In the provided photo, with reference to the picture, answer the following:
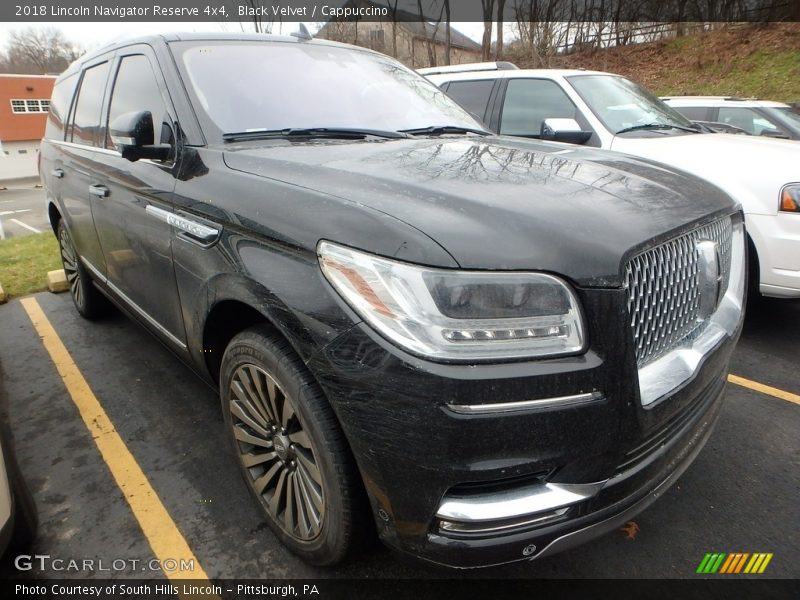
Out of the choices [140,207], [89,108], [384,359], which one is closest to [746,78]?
[89,108]

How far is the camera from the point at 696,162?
12.9 ft

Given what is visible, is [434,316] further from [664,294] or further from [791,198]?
[791,198]

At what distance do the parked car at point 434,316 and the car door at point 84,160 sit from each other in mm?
1107

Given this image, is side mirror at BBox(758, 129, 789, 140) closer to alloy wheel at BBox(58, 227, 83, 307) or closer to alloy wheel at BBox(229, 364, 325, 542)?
alloy wheel at BBox(229, 364, 325, 542)

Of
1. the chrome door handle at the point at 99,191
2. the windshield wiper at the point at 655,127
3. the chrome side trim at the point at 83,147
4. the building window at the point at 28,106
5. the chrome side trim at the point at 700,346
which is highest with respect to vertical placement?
the building window at the point at 28,106

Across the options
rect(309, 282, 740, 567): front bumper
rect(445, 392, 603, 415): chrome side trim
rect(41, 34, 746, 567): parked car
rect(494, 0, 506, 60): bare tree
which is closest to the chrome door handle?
rect(41, 34, 746, 567): parked car

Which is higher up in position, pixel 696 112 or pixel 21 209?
pixel 696 112

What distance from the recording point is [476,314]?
1.35 meters

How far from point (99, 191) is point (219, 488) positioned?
6.16 feet

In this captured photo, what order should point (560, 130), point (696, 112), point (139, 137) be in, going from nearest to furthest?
point (139, 137), point (560, 130), point (696, 112)

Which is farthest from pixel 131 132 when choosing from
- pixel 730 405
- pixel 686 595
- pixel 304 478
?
pixel 730 405

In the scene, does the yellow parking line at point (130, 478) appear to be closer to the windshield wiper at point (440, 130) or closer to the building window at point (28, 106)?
the windshield wiper at point (440, 130)

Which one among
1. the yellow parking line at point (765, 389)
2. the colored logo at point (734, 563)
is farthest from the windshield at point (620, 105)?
the colored logo at point (734, 563)

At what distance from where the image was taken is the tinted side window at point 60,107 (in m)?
3.96
